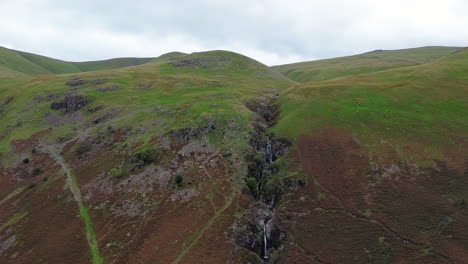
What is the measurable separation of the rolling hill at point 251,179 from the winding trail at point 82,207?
27 centimetres

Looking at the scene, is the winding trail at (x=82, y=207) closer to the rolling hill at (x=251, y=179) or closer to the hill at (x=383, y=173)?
the rolling hill at (x=251, y=179)

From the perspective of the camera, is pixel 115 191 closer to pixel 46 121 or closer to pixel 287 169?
pixel 287 169

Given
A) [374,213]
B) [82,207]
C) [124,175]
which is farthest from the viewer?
[124,175]

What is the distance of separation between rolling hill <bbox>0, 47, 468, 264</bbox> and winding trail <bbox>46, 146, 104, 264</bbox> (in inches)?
10.6

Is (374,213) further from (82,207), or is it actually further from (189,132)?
(82,207)

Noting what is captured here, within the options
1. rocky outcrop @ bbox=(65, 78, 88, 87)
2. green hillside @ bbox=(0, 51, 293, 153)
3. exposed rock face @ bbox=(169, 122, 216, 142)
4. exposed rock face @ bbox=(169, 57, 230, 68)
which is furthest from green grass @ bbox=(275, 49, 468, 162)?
rocky outcrop @ bbox=(65, 78, 88, 87)

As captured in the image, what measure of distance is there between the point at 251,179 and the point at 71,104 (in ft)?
280

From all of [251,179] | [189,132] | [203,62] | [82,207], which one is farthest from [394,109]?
[203,62]

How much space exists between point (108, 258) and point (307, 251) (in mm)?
29788

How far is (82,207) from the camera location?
169ft

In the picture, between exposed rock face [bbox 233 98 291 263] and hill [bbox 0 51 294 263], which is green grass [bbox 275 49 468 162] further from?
hill [bbox 0 51 294 263]

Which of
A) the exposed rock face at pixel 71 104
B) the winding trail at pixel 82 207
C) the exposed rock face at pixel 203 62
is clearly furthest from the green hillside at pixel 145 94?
the winding trail at pixel 82 207

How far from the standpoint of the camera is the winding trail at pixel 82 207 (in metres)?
41.1

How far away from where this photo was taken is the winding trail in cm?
4112
